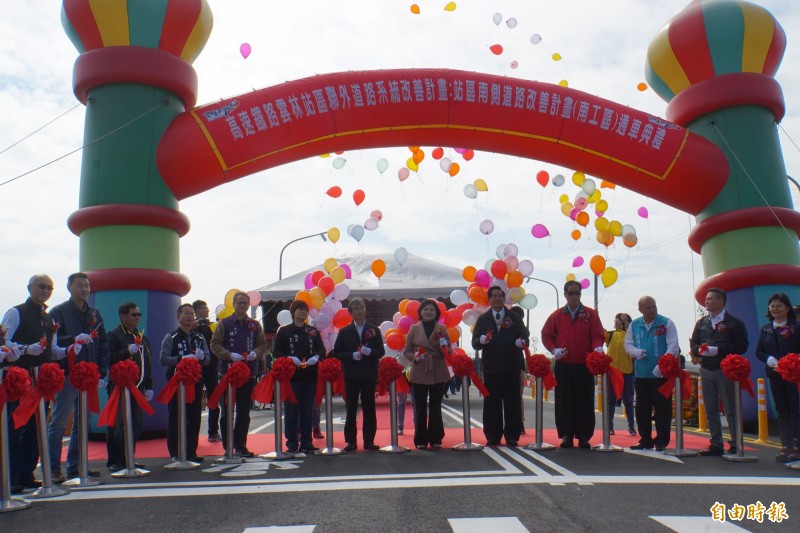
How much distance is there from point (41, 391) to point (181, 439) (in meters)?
1.66

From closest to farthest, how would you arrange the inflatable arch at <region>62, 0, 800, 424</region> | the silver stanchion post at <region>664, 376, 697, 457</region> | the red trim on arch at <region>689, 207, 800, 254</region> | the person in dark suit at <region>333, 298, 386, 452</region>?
the silver stanchion post at <region>664, 376, 697, 457</region> < the person in dark suit at <region>333, 298, 386, 452</region> < the inflatable arch at <region>62, 0, 800, 424</region> < the red trim on arch at <region>689, 207, 800, 254</region>

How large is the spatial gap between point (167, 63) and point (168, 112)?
0.71 metres

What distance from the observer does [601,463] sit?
6.55m

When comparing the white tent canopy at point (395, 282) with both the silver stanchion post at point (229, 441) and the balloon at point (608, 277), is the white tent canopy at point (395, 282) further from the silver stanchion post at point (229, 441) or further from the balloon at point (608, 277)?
the silver stanchion post at point (229, 441)

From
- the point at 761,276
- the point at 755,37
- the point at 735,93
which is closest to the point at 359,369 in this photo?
the point at 761,276

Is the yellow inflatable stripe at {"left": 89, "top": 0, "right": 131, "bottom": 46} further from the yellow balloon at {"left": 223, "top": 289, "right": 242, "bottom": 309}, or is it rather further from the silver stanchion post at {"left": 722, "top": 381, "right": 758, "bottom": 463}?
the silver stanchion post at {"left": 722, "top": 381, "right": 758, "bottom": 463}

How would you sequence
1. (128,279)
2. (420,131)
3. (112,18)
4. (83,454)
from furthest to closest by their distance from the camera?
(420,131) → (112,18) → (128,279) → (83,454)

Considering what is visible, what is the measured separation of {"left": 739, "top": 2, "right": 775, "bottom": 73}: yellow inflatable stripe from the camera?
10.5m

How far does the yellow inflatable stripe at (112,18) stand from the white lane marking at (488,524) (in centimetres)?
859

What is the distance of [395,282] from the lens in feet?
61.4

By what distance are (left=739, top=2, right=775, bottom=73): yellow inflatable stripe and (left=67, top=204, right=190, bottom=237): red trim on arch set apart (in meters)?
9.28

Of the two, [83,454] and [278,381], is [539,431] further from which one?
[83,454]

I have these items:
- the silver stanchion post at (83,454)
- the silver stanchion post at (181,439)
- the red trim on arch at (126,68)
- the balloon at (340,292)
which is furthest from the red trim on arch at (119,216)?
the balloon at (340,292)

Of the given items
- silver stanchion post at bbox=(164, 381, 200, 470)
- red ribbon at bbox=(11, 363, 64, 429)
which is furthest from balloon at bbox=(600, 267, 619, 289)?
red ribbon at bbox=(11, 363, 64, 429)
